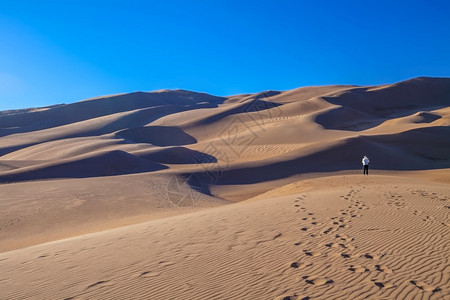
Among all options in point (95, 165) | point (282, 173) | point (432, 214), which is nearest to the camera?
point (432, 214)

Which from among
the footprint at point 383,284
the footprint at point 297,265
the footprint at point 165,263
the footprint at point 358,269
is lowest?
the footprint at point 383,284

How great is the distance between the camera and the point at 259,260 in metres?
4.72

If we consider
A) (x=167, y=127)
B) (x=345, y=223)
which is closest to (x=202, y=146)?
(x=167, y=127)

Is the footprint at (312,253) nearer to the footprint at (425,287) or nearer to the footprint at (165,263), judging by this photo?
the footprint at (425,287)

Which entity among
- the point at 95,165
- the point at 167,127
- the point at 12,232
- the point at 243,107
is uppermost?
the point at 243,107

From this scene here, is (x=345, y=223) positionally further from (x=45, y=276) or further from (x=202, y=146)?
(x=202, y=146)

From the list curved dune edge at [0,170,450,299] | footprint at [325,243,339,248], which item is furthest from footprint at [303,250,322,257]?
footprint at [325,243,339,248]

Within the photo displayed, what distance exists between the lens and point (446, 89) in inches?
2721

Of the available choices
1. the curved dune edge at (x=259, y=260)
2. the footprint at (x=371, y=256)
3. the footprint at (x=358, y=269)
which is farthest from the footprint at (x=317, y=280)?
the footprint at (x=371, y=256)

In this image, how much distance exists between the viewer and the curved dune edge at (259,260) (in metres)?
3.82

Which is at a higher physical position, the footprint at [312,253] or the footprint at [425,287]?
the footprint at [312,253]

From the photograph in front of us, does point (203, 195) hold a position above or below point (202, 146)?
below

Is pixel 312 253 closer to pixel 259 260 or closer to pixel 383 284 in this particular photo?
pixel 259 260

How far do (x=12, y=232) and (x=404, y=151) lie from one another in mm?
27387
